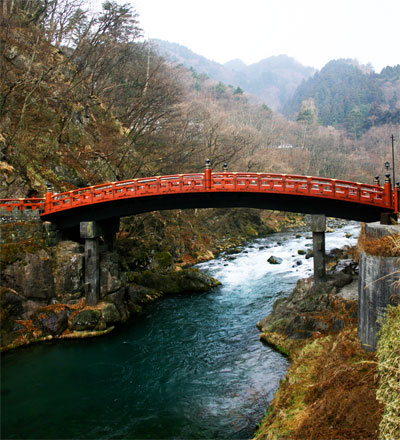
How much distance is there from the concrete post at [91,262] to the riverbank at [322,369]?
31.8 feet

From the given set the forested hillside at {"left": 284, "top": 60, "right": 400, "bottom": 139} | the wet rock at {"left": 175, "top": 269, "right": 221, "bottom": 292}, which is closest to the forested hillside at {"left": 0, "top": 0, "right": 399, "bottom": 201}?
the wet rock at {"left": 175, "top": 269, "right": 221, "bottom": 292}

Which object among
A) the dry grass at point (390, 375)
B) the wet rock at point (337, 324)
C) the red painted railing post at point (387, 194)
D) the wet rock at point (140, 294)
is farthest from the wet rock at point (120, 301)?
the red painted railing post at point (387, 194)

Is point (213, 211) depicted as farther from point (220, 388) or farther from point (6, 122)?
point (220, 388)

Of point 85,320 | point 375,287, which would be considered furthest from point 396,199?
point 85,320

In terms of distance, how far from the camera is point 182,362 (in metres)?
16.5

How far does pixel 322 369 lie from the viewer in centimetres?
1167

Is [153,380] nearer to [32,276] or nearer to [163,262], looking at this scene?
[32,276]

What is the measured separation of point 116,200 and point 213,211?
97.0 ft

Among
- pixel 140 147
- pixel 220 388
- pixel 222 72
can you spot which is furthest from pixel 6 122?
pixel 222 72

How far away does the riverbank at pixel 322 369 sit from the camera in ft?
27.7

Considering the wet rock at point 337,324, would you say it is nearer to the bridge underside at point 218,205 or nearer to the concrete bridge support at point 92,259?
the bridge underside at point 218,205

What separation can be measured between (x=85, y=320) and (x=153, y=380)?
6.28 m

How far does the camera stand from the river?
1204 cm

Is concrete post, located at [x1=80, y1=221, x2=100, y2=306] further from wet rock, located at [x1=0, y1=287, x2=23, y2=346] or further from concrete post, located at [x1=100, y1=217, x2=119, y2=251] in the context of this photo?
wet rock, located at [x1=0, y1=287, x2=23, y2=346]
